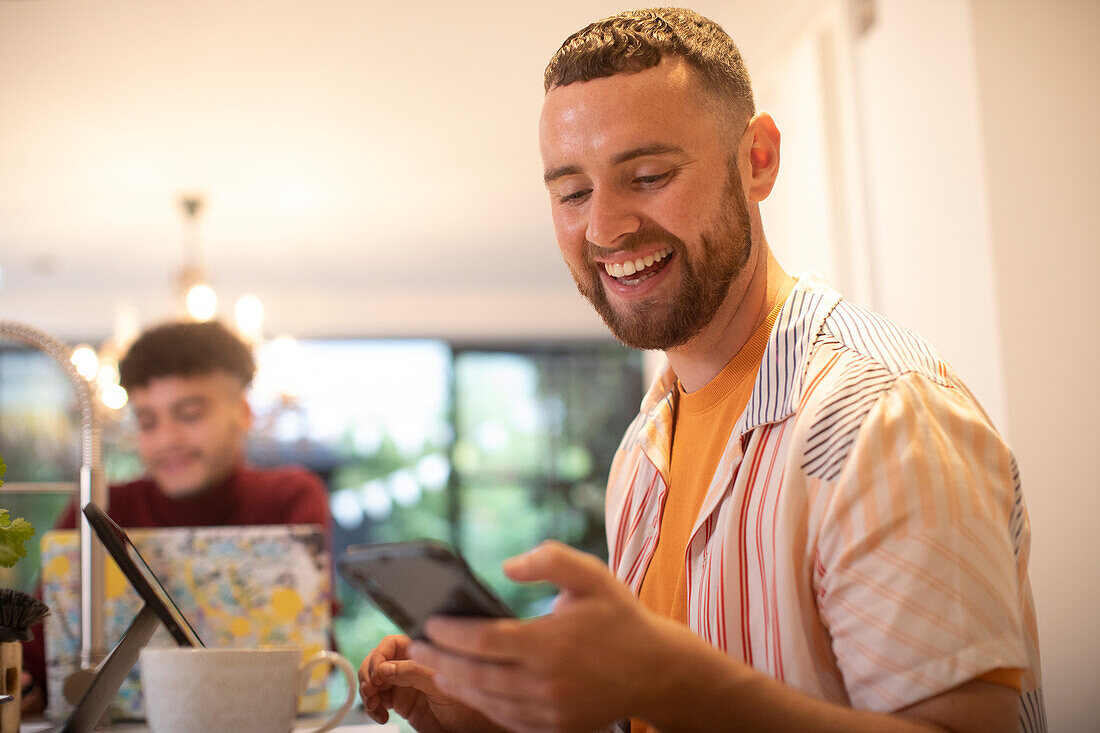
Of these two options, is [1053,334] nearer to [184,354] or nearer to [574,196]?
[574,196]

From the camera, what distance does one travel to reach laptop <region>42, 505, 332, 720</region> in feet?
3.91

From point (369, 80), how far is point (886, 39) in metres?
1.72

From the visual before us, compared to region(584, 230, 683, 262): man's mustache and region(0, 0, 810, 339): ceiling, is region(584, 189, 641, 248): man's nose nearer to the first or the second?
region(584, 230, 683, 262): man's mustache

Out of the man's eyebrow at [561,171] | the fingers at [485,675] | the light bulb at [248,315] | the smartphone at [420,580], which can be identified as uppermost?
the light bulb at [248,315]

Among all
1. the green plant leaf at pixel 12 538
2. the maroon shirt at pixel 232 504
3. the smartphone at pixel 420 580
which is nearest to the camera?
the smartphone at pixel 420 580

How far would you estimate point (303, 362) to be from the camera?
237 inches

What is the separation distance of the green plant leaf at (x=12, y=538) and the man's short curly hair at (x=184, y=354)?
4.35 feet

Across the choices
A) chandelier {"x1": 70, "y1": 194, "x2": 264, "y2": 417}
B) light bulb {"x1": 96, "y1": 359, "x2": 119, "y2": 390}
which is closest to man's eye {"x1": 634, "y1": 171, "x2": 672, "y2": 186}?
chandelier {"x1": 70, "y1": 194, "x2": 264, "y2": 417}

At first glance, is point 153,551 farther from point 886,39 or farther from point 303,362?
point 303,362

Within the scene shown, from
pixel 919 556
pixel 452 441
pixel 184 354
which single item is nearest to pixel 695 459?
pixel 919 556

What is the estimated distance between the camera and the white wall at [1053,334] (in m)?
1.79

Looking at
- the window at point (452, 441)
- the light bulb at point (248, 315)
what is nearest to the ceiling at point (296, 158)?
the window at point (452, 441)

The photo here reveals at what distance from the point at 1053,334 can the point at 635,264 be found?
125 centimetres

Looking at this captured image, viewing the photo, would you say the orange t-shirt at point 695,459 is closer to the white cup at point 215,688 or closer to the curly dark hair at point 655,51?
the curly dark hair at point 655,51
